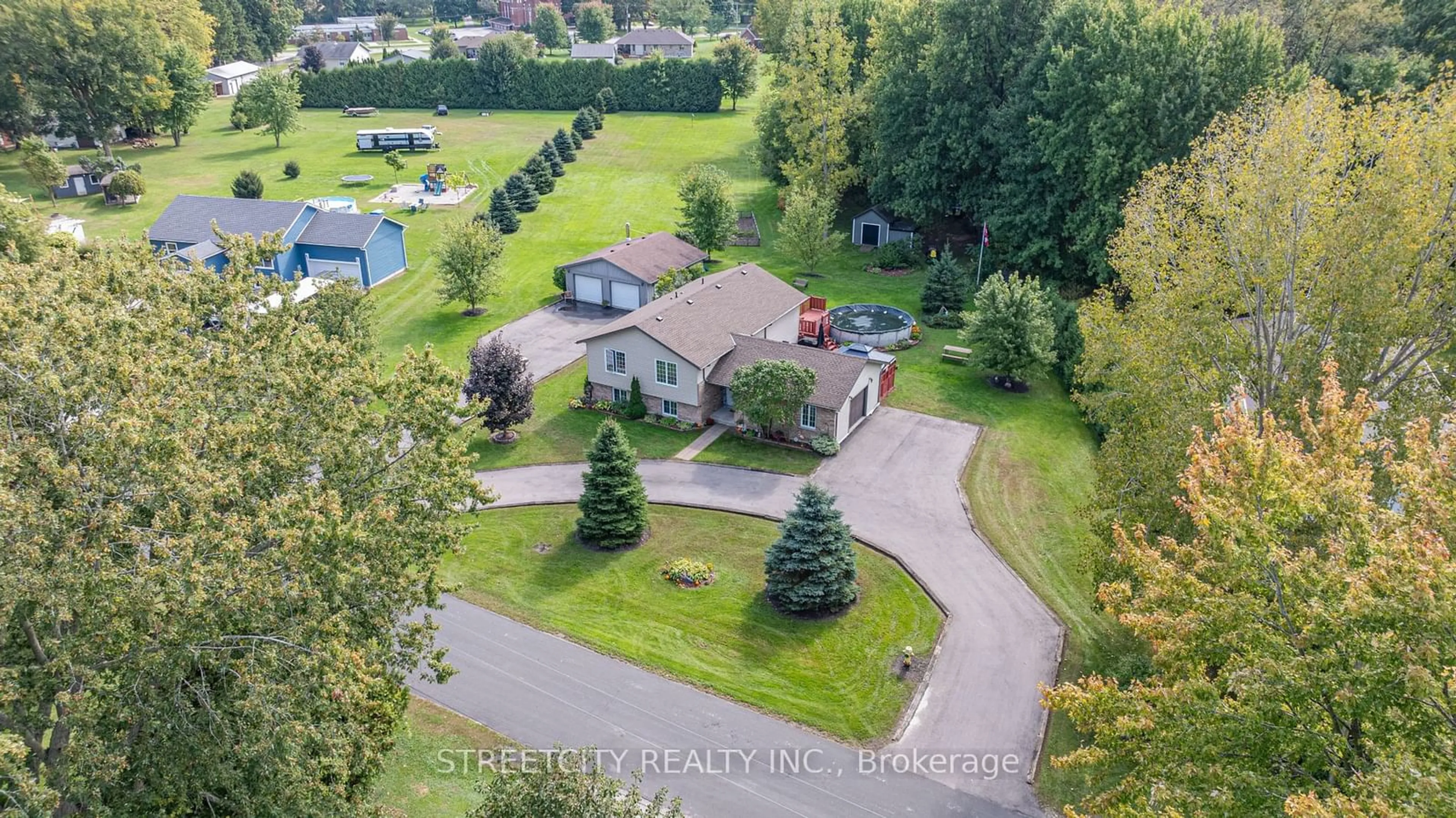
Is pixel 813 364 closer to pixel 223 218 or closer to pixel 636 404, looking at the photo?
pixel 636 404

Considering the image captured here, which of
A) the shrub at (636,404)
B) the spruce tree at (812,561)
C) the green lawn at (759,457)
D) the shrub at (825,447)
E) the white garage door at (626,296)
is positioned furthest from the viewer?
the white garage door at (626,296)

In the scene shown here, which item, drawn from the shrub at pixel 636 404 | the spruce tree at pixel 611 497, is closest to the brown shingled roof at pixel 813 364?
the shrub at pixel 636 404

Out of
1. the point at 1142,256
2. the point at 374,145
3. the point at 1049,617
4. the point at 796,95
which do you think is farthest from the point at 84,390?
the point at 374,145

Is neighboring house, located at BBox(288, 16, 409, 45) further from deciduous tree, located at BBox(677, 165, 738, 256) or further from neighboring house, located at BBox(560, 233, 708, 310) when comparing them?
neighboring house, located at BBox(560, 233, 708, 310)

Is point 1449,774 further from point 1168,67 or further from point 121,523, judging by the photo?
point 1168,67

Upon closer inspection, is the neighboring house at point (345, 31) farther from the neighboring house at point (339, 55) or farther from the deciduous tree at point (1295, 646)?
the deciduous tree at point (1295, 646)

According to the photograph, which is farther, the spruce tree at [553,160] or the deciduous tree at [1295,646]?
the spruce tree at [553,160]
